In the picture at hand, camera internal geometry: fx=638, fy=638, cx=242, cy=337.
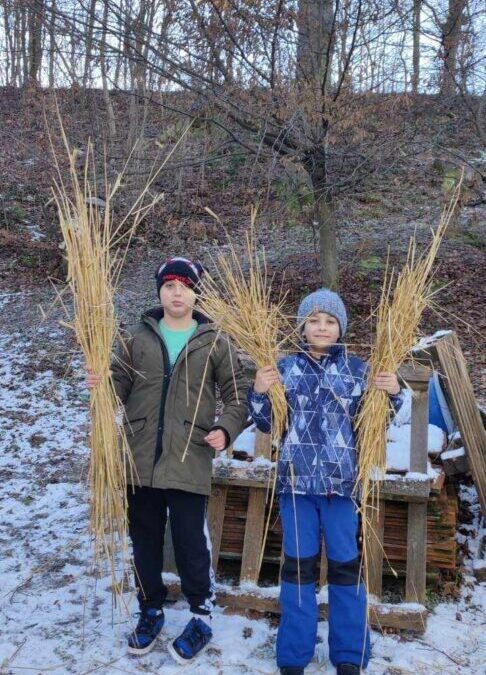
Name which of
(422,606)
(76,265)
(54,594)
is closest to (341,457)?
(422,606)

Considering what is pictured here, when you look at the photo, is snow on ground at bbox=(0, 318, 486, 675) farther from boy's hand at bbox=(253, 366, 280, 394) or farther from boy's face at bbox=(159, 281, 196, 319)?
boy's hand at bbox=(253, 366, 280, 394)

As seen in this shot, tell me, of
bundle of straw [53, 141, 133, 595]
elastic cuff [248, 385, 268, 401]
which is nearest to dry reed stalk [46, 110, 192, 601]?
bundle of straw [53, 141, 133, 595]

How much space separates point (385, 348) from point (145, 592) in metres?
1.41

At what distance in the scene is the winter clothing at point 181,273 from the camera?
259cm

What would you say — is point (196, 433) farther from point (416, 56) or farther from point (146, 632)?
point (416, 56)

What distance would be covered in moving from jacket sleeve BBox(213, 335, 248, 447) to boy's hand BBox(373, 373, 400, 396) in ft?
1.83

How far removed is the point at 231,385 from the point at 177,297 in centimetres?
42

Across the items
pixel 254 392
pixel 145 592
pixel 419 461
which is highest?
pixel 254 392

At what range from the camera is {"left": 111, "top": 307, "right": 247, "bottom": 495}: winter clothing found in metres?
2.52

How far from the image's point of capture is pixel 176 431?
2551mm

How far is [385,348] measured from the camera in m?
2.38

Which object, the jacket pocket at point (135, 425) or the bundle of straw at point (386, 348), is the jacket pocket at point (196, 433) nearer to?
the jacket pocket at point (135, 425)

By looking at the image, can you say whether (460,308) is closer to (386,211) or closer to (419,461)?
(386,211)

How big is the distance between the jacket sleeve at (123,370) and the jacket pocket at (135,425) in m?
0.11
